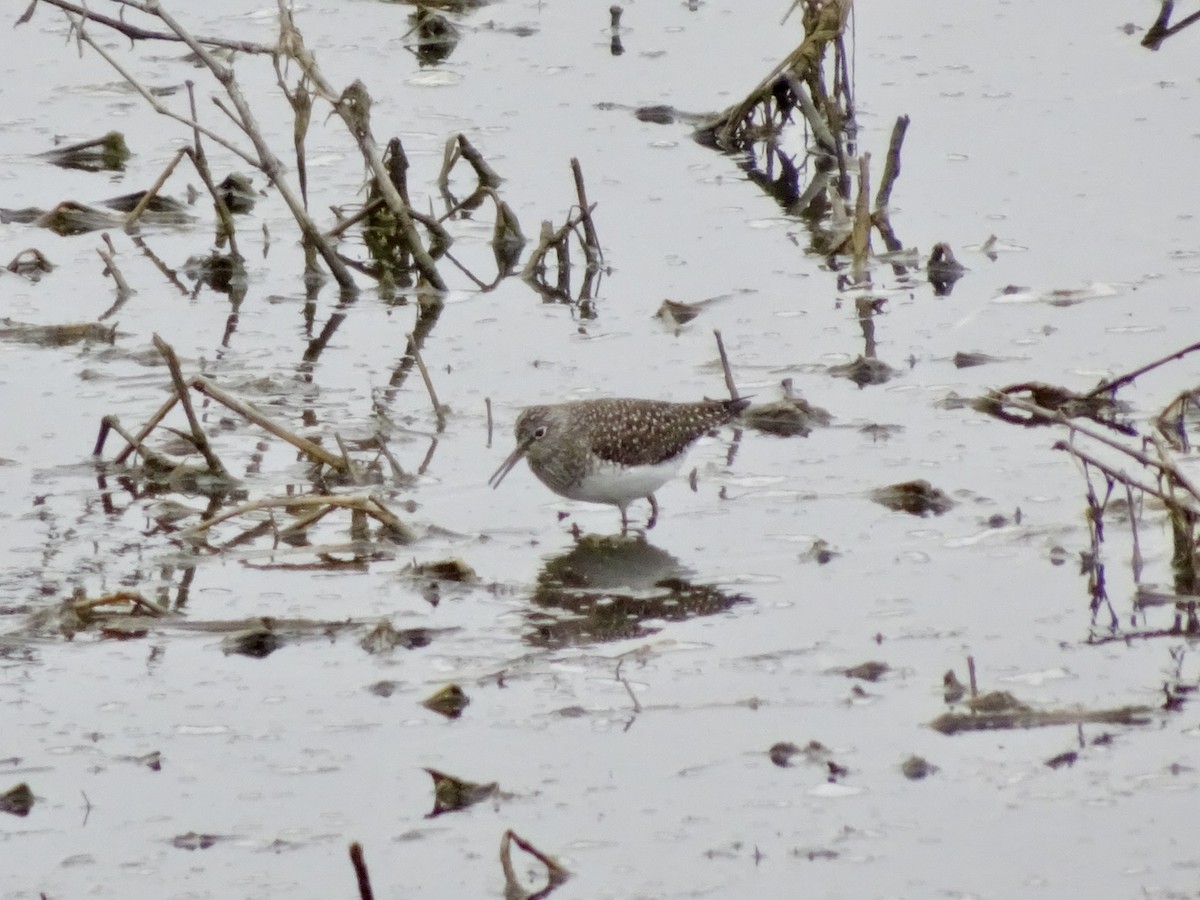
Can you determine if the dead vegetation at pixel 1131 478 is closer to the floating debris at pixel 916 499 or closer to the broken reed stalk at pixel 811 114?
the floating debris at pixel 916 499

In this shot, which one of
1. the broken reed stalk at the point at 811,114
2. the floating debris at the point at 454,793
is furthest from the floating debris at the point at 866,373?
the floating debris at the point at 454,793

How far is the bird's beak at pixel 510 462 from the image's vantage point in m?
8.30

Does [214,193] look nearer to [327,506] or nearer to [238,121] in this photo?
[238,121]

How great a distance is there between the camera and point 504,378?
32.3 feet

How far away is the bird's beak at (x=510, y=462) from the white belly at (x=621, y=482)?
10.2 inches

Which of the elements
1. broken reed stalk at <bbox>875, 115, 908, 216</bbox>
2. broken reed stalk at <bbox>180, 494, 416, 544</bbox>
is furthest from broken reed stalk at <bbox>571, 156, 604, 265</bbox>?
broken reed stalk at <bbox>180, 494, 416, 544</bbox>

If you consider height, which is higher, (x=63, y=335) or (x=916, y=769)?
(x=63, y=335)

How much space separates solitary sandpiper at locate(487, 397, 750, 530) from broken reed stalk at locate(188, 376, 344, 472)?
736 millimetres

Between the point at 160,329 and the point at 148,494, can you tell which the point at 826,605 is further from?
the point at 160,329

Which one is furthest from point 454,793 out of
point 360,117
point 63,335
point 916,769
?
point 360,117

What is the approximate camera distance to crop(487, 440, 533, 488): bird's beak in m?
8.30

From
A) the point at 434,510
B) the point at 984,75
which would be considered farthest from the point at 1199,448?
the point at 984,75

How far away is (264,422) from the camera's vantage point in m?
8.12

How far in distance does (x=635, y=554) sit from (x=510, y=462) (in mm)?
727
